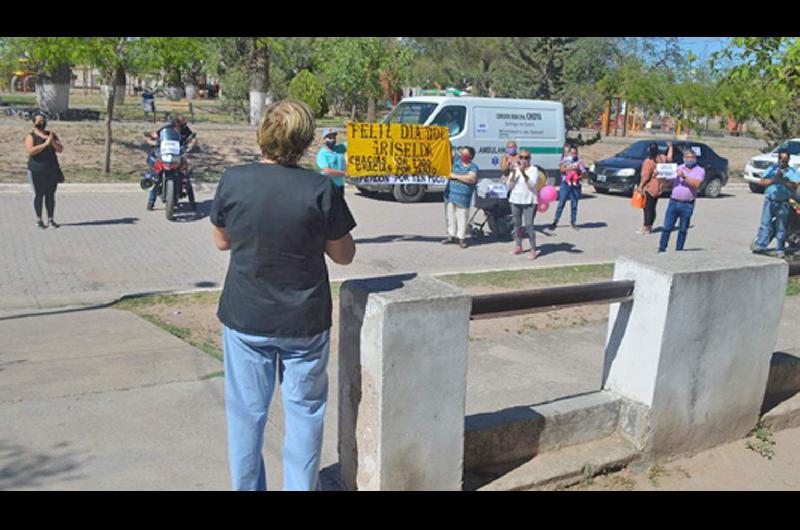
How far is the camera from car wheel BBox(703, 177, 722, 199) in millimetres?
22359

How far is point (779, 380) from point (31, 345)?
232 inches

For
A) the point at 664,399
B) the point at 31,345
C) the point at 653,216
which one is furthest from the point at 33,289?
the point at 653,216

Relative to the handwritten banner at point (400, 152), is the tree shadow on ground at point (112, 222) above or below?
below

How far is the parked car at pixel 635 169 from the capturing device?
68.3 ft

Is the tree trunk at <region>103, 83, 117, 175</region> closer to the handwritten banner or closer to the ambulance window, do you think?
the handwritten banner

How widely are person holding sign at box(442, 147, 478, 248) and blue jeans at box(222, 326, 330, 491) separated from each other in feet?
30.2

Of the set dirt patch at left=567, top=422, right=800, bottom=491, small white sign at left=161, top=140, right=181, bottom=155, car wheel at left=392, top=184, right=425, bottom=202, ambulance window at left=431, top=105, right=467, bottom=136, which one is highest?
ambulance window at left=431, top=105, right=467, bottom=136

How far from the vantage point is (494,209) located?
13.4 m

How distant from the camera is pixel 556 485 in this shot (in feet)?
13.8

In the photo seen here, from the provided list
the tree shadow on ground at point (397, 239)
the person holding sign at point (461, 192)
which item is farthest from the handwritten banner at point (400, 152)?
the tree shadow on ground at point (397, 239)

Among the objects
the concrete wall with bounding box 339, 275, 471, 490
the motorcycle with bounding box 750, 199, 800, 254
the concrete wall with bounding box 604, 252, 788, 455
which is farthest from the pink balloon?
the concrete wall with bounding box 339, 275, 471, 490

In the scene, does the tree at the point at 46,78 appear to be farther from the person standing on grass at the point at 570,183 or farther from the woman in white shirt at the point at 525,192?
the woman in white shirt at the point at 525,192

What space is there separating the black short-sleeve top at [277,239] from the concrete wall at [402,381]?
33 centimetres

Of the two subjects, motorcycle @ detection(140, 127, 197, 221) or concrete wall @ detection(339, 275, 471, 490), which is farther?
motorcycle @ detection(140, 127, 197, 221)
